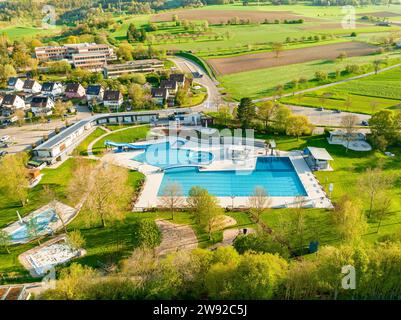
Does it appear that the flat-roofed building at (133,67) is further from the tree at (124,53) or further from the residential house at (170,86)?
the residential house at (170,86)

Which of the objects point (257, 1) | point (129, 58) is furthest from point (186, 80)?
point (257, 1)

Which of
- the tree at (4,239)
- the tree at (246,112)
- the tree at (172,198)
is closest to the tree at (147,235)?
the tree at (172,198)

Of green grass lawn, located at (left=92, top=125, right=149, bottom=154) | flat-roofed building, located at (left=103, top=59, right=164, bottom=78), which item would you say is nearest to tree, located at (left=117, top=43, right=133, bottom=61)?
flat-roofed building, located at (left=103, top=59, right=164, bottom=78)

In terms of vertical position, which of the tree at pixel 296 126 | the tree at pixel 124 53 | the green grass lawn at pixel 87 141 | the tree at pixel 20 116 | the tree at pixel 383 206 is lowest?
the tree at pixel 383 206

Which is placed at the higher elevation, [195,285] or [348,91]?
[348,91]

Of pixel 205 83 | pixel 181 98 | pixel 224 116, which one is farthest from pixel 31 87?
pixel 224 116
